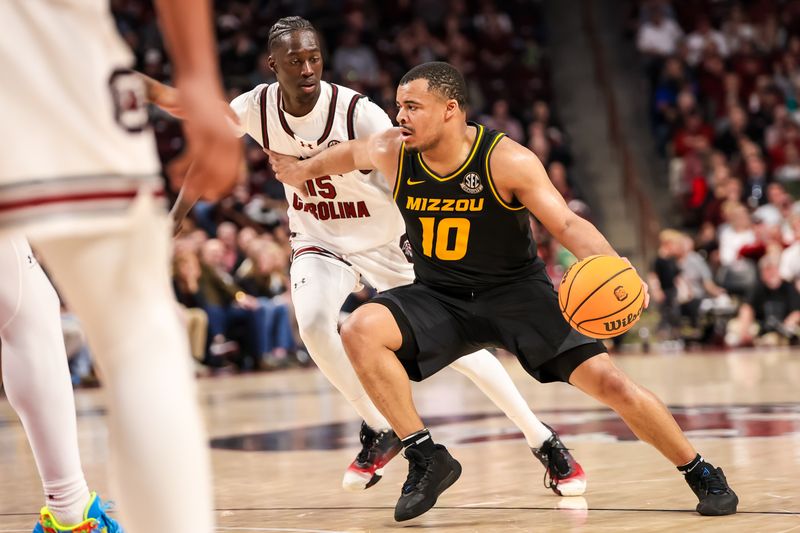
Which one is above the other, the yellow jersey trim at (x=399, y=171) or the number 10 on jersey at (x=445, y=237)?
the yellow jersey trim at (x=399, y=171)

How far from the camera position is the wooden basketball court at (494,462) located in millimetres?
4309

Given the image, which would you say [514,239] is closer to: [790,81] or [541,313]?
[541,313]

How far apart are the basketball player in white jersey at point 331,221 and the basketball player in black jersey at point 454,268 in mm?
505

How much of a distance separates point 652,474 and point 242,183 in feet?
38.0

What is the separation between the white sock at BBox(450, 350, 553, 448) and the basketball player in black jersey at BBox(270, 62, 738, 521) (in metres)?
0.39

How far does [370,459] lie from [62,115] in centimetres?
331

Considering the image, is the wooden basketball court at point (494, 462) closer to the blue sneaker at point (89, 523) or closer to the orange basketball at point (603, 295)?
the orange basketball at point (603, 295)

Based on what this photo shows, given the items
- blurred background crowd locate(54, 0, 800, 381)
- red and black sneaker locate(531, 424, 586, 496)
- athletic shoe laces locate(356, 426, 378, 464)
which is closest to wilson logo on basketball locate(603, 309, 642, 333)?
A: red and black sneaker locate(531, 424, 586, 496)

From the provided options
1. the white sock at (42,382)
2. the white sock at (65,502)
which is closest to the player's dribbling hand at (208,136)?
the white sock at (42,382)

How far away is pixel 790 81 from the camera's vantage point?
19000 mm

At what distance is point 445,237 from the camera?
4.97 meters

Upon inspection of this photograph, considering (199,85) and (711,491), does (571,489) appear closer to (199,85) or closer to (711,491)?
(711,491)

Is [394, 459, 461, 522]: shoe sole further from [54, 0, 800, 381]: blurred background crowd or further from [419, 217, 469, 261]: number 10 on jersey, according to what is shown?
[54, 0, 800, 381]: blurred background crowd

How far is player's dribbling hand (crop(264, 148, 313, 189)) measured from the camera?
532cm
